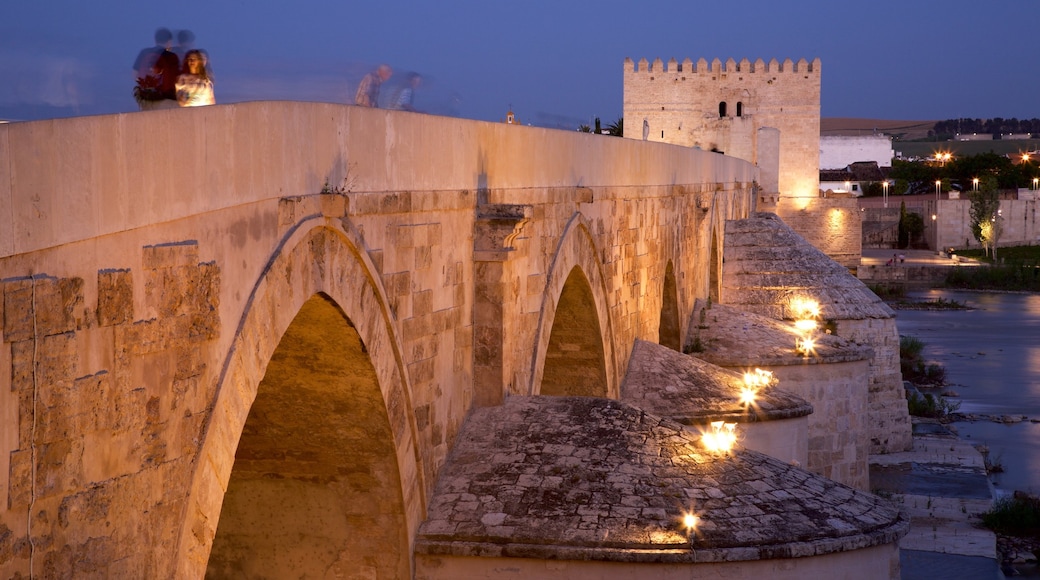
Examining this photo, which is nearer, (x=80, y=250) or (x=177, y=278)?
(x=80, y=250)

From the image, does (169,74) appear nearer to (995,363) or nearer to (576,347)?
(576,347)

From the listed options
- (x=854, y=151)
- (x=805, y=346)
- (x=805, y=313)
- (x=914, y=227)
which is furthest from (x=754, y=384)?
(x=854, y=151)

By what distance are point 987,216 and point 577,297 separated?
4054 centimetres

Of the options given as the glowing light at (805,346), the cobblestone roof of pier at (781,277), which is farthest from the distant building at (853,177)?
the glowing light at (805,346)

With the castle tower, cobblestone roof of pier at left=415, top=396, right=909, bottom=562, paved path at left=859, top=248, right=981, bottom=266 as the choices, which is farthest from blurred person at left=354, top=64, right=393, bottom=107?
paved path at left=859, top=248, right=981, bottom=266

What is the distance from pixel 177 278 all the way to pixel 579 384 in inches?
257

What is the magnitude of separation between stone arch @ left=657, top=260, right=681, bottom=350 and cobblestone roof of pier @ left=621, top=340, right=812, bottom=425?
1844 millimetres

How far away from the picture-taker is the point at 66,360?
2.97 meters

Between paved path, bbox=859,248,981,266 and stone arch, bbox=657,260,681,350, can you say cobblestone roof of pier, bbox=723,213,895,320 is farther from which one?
paved path, bbox=859,248,981,266

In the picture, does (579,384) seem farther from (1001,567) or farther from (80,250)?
(80,250)

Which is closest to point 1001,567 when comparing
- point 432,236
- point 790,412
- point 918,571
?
point 918,571

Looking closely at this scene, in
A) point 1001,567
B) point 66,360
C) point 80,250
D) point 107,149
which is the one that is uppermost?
point 107,149

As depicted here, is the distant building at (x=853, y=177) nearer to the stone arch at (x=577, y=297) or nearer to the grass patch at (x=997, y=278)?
the grass patch at (x=997, y=278)

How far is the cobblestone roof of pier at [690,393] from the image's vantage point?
34.0ft
